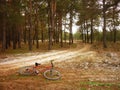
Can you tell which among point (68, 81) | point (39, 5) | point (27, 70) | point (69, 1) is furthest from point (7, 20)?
point (68, 81)

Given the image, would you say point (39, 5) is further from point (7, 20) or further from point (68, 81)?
point (68, 81)

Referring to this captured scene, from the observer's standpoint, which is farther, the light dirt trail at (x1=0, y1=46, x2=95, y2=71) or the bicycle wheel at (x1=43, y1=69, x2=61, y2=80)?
the light dirt trail at (x1=0, y1=46, x2=95, y2=71)

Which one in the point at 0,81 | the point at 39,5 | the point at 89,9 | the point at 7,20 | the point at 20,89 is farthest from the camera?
the point at 39,5

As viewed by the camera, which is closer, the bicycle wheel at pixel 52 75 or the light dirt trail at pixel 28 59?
the bicycle wheel at pixel 52 75

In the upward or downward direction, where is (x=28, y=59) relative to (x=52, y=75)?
upward

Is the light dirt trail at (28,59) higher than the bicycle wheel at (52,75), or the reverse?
the light dirt trail at (28,59)

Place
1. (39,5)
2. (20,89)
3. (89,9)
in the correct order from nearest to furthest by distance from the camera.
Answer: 1. (20,89)
2. (89,9)
3. (39,5)

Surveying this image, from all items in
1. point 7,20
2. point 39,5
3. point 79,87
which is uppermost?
point 39,5

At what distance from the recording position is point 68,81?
12.8 meters

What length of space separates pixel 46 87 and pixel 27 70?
350cm

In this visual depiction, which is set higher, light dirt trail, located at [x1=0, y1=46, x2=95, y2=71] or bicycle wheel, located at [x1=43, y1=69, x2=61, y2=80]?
light dirt trail, located at [x1=0, y1=46, x2=95, y2=71]

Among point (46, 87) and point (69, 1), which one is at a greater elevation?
point (69, 1)

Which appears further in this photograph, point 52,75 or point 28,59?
point 28,59

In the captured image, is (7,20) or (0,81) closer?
(0,81)
